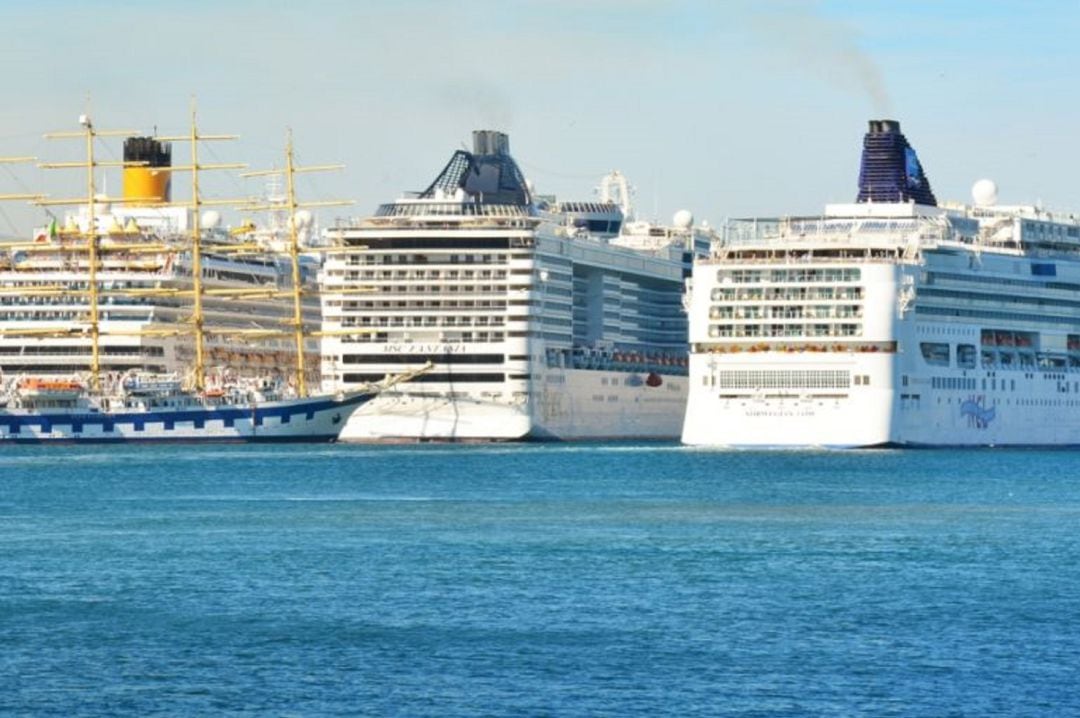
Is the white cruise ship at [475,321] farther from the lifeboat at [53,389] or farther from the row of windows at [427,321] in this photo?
the lifeboat at [53,389]

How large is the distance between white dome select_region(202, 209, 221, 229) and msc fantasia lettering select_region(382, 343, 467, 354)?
46379 millimetres

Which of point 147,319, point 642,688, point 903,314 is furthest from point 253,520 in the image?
point 147,319

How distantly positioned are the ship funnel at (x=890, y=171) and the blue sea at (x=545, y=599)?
4129cm

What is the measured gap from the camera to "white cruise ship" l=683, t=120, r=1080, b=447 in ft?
374

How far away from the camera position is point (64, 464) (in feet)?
→ 381

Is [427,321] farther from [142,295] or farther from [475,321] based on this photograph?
[142,295]

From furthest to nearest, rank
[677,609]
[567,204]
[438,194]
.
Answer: [567,204], [438,194], [677,609]

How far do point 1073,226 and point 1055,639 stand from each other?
9174cm

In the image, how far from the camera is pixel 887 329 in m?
115

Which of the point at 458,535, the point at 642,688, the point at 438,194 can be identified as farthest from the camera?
the point at 438,194

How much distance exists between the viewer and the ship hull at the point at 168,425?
142 metres

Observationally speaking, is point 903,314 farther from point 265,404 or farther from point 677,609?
point 677,609

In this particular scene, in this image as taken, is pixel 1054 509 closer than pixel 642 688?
No

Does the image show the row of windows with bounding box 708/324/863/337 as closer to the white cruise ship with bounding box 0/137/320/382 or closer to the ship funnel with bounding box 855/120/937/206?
the ship funnel with bounding box 855/120/937/206
